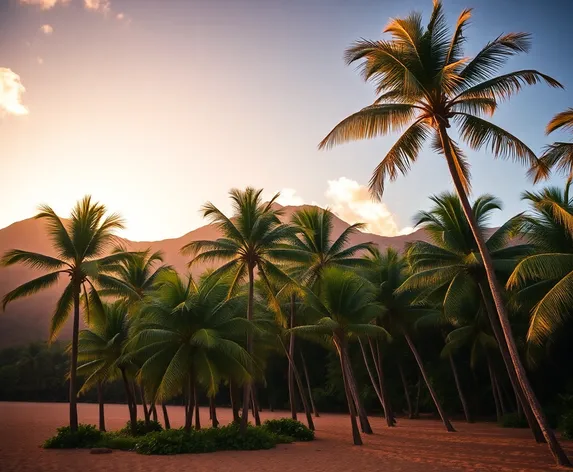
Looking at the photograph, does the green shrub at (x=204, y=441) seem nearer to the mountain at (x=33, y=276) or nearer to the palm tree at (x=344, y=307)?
the palm tree at (x=344, y=307)

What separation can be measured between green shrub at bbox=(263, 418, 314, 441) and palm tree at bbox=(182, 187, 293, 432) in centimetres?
189

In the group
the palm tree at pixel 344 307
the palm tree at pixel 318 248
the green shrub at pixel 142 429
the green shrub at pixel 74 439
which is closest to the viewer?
the green shrub at pixel 74 439

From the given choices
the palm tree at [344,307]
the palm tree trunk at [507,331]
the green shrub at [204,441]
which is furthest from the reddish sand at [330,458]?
the palm tree at [344,307]

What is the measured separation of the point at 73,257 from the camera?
1859 cm

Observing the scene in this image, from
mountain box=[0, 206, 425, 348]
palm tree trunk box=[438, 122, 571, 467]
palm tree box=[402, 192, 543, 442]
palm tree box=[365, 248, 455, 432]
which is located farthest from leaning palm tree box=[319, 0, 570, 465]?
mountain box=[0, 206, 425, 348]

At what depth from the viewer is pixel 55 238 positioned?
1848 centimetres

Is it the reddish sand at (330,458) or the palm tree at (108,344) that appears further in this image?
the palm tree at (108,344)

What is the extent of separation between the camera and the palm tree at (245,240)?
748 inches

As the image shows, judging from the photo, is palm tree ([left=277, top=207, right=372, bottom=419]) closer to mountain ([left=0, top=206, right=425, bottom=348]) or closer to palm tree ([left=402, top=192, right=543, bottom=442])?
palm tree ([left=402, top=192, right=543, bottom=442])

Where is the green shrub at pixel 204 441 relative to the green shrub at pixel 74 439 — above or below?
below

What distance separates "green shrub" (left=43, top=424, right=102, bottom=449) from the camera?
17203mm

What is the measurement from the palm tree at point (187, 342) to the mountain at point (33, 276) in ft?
186

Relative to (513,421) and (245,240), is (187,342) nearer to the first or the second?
(245,240)

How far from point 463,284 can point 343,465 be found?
394 inches
